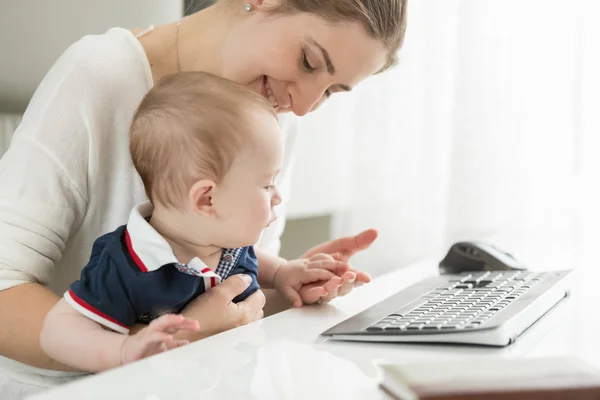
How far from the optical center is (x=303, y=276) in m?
1.10

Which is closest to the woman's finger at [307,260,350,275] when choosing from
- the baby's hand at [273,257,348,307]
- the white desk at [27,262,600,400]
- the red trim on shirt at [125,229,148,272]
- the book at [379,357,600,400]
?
the baby's hand at [273,257,348,307]

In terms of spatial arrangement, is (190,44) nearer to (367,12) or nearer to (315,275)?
(367,12)

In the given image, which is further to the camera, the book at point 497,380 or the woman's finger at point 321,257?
the woman's finger at point 321,257

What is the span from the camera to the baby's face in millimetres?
891

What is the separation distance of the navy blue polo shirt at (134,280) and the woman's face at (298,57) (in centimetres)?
35

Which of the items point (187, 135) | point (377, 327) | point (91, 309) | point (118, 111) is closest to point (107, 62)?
point (118, 111)

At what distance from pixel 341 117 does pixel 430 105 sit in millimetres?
298

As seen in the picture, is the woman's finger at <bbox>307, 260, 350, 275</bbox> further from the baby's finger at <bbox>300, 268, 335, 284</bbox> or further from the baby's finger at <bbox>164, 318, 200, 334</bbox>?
the baby's finger at <bbox>164, 318, 200, 334</bbox>

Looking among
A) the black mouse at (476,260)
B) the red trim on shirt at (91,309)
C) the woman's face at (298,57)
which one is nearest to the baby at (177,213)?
the red trim on shirt at (91,309)

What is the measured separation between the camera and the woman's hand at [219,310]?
89cm

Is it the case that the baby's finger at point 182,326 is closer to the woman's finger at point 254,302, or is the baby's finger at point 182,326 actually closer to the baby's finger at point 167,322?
the baby's finger at point 167,322

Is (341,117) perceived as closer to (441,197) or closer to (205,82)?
(441,197)

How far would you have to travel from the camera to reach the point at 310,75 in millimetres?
1161

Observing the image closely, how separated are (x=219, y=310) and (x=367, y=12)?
499 mm
